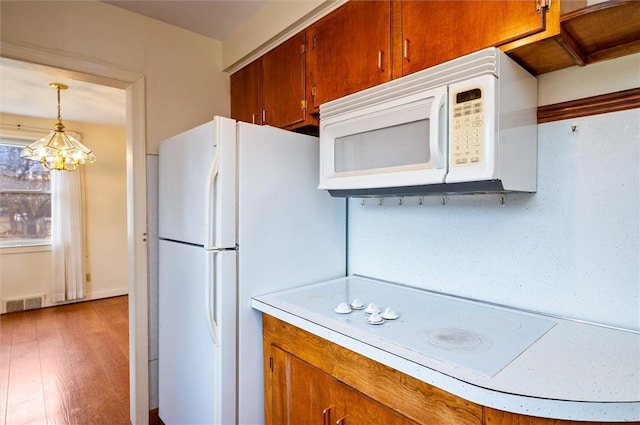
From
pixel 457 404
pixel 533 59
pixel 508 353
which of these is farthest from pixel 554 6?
pixel 457 404

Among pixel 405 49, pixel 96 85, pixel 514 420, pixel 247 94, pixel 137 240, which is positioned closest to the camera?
pixel 514 420

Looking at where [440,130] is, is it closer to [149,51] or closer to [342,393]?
[342,393]

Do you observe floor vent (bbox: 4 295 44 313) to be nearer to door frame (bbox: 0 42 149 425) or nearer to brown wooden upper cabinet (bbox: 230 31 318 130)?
door frame (bbox: 0 42 149 425)

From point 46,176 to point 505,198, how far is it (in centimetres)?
548

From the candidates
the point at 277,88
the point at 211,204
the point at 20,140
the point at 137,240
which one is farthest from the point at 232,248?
the point at 20,140

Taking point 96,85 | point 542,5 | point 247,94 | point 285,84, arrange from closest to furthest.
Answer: point 542,5 < point 285,84 < point 247,94 < point 96,85

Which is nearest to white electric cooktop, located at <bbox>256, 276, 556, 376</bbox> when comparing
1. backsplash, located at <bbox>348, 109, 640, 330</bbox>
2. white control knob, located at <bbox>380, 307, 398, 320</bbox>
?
white control knob, located at <bbox>380, 307, 398, 320</bbox>

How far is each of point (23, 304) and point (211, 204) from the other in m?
4.55

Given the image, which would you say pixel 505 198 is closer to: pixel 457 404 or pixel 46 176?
pixel 457 404

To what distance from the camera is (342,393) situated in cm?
117

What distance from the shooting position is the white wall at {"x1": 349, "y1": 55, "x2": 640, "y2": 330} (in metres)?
1.11

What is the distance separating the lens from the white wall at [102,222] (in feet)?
14.9

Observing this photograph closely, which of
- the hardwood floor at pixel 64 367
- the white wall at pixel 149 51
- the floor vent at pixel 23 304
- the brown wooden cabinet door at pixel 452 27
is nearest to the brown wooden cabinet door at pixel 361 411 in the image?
the brown wooden cabinet door at pixel 452 27

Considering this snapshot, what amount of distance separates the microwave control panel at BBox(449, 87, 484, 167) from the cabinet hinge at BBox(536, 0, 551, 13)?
0.86 feet
